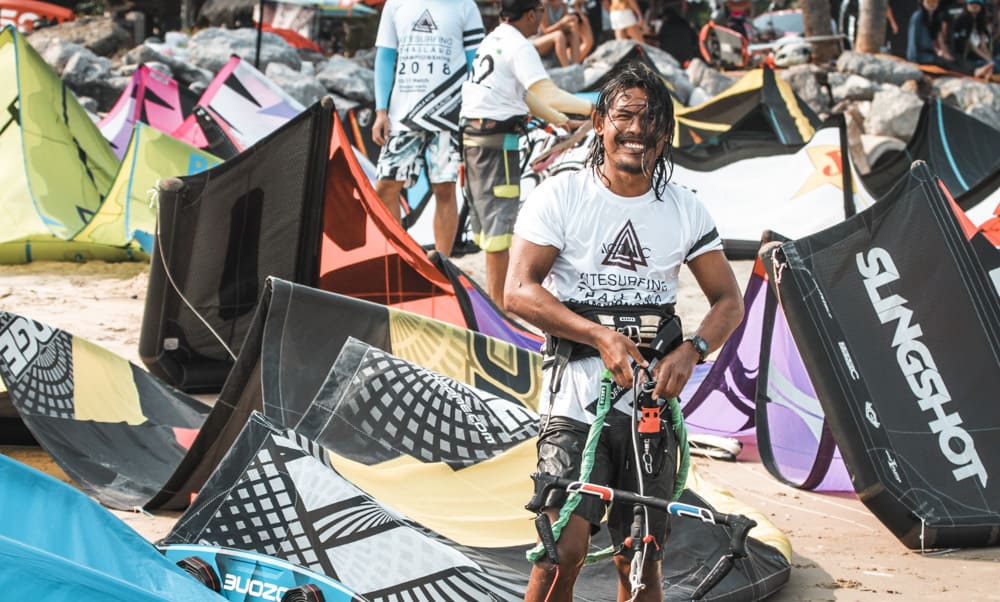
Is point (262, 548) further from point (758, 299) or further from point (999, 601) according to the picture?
point (758, 299)

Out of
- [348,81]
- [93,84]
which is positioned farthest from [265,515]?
[348,81]

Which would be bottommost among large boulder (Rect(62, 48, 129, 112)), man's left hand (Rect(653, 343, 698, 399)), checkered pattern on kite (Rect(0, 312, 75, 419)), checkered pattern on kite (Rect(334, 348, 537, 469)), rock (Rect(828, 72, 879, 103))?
large boulder (Rect(62, 48, 129, 112))

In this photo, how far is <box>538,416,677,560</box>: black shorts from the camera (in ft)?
10.00

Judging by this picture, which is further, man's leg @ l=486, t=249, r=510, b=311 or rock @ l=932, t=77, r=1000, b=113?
rock @ l=932, t=77, r=1000, b=113

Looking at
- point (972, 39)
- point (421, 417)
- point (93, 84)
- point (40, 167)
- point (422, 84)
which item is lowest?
point (93, 84)

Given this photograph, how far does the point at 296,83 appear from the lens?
1620 centimetres

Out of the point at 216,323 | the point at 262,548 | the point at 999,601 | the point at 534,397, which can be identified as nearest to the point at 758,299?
the point at 534,397

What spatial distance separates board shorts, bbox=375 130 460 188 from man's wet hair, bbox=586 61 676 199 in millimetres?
4117

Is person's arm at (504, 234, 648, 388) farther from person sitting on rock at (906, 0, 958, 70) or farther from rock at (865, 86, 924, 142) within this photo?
person sitting on rock at (906, 0, 958, 70)

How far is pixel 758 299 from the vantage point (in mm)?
5879

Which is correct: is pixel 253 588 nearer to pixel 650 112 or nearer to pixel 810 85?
pixel 650 112

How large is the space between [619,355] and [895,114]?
13680mm

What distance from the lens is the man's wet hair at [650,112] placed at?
313cm

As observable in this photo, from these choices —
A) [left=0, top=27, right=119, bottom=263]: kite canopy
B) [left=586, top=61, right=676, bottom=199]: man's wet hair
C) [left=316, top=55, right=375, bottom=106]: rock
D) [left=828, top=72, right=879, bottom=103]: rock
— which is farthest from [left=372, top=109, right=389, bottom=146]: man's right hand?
[left=828, top=72, right=879, bottom=103]: rock
